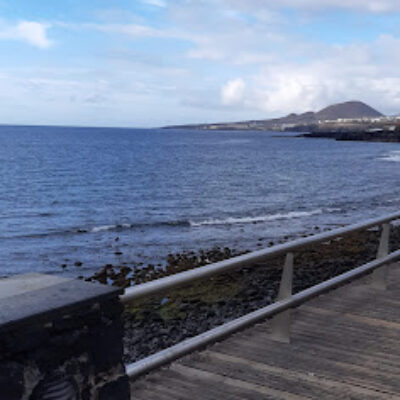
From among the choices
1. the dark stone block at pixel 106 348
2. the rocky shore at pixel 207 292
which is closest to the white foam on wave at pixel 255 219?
the rocky shore at pixel 207 292

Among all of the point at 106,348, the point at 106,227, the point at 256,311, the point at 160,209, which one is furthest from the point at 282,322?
the point at 160,209

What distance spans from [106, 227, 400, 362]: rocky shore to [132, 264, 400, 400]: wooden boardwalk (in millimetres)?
3072

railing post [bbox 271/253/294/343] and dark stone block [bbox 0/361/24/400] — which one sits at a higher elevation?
dark stone block [bbox 0/361/24/400]

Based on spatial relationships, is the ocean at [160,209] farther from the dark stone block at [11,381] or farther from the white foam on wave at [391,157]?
the white foam on wave at [391,157]

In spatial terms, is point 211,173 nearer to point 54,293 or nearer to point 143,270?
point 143,270

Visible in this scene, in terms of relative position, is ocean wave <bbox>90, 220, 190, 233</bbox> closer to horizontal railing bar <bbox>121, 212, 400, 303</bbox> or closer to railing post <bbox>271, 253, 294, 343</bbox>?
horizontal railing bar <bbox>121, 212, 400, 303</bbox>

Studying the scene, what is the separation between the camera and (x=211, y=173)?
65.6m

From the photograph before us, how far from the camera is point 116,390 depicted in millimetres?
2730

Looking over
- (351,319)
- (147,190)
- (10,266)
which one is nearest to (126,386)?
(351,319)

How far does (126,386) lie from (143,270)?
17.2 metres

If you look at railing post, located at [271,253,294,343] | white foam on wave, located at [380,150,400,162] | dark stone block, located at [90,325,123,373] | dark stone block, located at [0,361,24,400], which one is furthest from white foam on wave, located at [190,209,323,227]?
white foam on wave, located at [380,150,400,162]

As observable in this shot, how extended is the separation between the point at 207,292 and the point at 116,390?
11691 mm

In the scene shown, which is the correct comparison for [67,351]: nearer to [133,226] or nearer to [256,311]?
[256,311]

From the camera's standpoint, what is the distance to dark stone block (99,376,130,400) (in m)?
2.66
